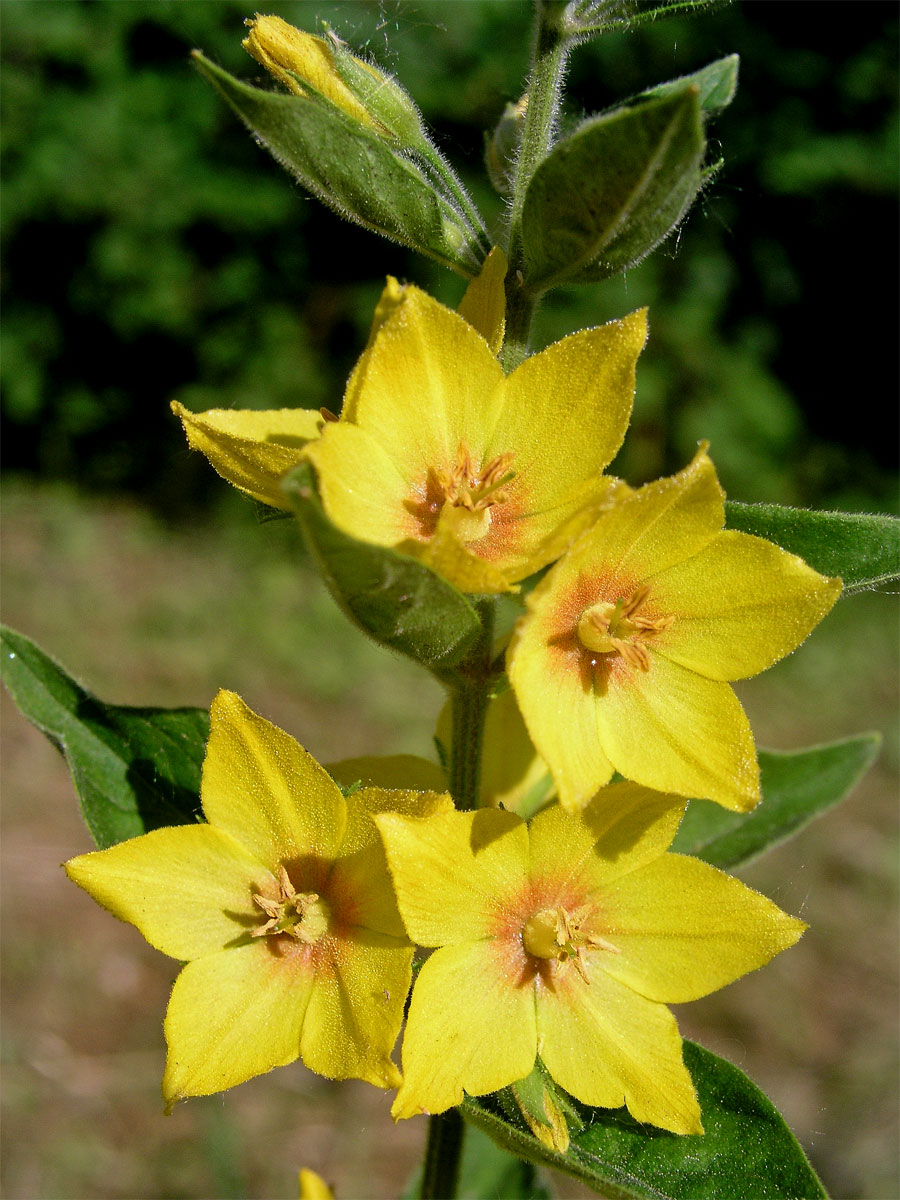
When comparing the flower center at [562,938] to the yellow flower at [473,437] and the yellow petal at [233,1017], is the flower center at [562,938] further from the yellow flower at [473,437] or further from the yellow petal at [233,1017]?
the yellow flower at [473,437]

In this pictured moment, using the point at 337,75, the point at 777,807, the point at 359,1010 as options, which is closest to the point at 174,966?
the point at 777,807

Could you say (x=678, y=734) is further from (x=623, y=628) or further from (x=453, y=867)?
(x=453, y=867)

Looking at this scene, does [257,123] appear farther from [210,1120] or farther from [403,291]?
[210,1120]

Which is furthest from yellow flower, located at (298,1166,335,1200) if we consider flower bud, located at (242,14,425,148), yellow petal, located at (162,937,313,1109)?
flower bud, located at (242,14,425,148)

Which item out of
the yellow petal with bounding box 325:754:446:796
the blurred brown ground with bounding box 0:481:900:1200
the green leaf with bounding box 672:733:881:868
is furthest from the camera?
the blurred brown ground with bounding box 0:481:900:1200

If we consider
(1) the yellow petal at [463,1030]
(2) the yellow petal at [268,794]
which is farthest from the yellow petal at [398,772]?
(1) the yellow petal at [463,1030]

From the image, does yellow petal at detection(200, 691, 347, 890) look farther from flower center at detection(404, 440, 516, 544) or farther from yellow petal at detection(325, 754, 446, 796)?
flower center at detection(404, 440, 516, 544)

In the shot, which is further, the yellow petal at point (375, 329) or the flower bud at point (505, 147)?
the flower bud at point (505, 147)

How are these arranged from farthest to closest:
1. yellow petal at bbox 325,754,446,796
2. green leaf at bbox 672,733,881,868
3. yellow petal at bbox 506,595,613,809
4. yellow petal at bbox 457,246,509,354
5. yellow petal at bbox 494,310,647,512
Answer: green leaf at bbox 672,733,881,868
yellow petal at bbox 325,754,446,796
yellow petal at bbox 457,246,509,354
yellow petal at bbox 494,310,647,512
yellow petal at bbox 506,595,613,809
